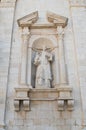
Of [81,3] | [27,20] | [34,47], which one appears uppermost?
[81,3]

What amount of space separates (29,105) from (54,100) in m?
0.94

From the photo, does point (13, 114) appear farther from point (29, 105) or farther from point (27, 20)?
point (27, 20)

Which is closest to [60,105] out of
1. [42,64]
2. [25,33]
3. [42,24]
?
[42,64]

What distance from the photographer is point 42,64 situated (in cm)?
945

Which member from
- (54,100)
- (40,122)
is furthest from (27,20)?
(40,122)

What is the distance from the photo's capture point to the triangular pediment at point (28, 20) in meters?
10.2

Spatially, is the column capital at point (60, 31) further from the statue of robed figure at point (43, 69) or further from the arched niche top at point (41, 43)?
the statue of robed figure at point (43, 69)

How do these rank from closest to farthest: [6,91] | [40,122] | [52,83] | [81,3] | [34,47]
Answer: [40,122]
[6,91]
[52,83]
[34,47]
[81,3]

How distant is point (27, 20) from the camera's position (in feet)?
33.7

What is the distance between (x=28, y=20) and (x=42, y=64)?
2.21 m

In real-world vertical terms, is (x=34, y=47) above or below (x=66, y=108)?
above

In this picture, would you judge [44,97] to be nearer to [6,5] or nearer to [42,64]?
[42,64]

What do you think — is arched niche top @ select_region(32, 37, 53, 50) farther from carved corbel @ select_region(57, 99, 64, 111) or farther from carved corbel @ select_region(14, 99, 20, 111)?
carved corbel @ select_region(57, 99, 64, 111)

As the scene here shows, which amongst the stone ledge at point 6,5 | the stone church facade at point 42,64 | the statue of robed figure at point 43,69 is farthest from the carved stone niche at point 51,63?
the stone ledge at point 6,5
